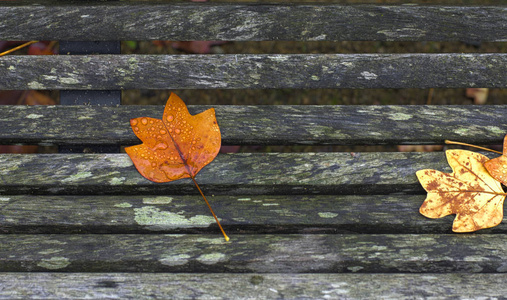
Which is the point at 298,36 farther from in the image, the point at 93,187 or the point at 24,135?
the point at 24,135

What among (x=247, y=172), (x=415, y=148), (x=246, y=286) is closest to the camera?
(x=246, y=286)

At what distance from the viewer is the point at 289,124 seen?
1101mm

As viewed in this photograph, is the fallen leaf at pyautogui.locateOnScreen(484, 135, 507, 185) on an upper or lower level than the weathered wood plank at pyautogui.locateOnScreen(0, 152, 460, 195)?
upper

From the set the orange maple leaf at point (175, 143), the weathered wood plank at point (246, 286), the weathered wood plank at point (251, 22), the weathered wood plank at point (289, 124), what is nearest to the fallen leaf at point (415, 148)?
the weathered wood plank at point (289, 124)

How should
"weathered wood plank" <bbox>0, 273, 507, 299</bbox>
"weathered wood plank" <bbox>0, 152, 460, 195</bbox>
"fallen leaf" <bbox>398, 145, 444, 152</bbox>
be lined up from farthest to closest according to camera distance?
1. "fallen leaf" <bbox>398, 145, 444, 152</bbox>
2. "weathered wood plank" <bbox>0, 152, 460, 195</bbox>
3. "weathered wood plank" <bbox>0, 273, 507, 299</bbox>

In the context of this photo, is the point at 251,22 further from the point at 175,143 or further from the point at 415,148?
the point at 415,148

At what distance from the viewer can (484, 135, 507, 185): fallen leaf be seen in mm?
1029

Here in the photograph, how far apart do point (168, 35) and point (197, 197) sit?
0.54 meters

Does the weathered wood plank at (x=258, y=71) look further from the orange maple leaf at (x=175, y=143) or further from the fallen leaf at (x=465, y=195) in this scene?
the fallen leaf at (x=465, y=195)

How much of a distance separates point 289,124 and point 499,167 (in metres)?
0.65

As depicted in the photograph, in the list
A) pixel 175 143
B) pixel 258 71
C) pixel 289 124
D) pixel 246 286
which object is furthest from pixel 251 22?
pixel 246 286

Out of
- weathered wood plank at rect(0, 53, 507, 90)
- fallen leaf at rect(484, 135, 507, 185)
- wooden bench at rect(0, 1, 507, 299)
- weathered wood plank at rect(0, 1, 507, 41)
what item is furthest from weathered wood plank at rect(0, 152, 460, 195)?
weathered wood plank at rect(0, 1, 507, 41)

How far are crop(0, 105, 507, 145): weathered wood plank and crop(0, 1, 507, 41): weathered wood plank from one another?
241mm

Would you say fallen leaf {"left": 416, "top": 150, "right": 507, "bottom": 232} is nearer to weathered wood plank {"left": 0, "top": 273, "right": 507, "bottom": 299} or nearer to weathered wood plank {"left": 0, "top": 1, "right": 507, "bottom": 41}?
weathered wood plank {"left": 0, "top": 273, "right": 507, "bottom": 299}
